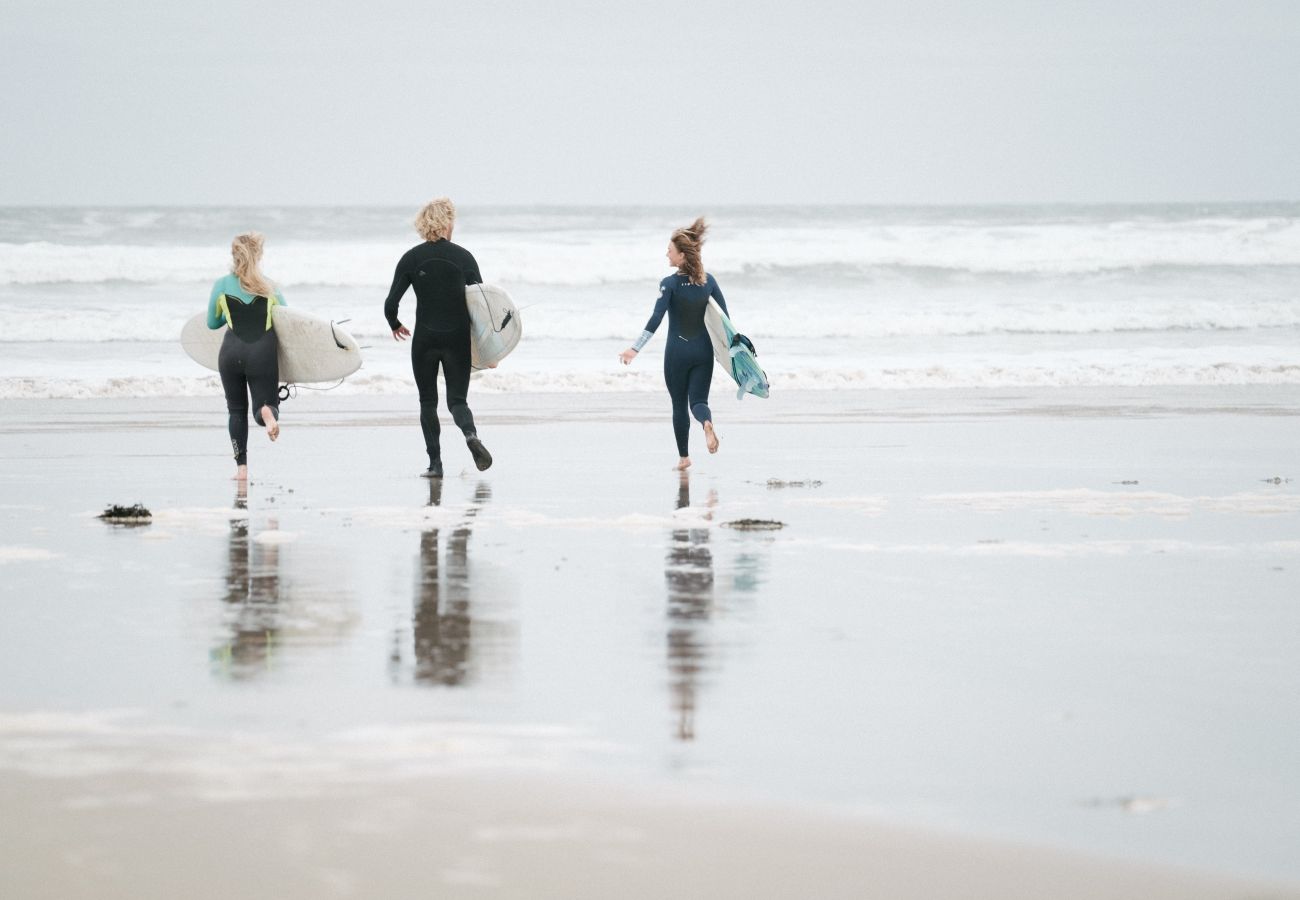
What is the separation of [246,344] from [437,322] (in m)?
1.37

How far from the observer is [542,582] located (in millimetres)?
7180

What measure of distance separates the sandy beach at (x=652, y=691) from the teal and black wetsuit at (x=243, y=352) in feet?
2.62

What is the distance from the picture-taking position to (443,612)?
6.46 m

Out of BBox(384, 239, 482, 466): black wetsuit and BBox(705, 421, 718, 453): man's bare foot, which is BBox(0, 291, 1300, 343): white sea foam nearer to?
BBox(384, 239, 482, 466): black wetsuit

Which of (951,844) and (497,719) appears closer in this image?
(951,844)

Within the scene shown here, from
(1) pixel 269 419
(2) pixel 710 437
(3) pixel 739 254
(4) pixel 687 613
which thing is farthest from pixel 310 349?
(3) pixel 739 254

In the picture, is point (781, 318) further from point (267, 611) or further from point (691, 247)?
point (267, 611)

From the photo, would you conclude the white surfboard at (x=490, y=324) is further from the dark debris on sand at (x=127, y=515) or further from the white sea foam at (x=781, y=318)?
the white sea foam at (x=781, y=318)

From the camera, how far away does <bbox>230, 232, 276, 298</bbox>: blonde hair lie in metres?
11.1

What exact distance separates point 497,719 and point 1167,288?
36.7 metres

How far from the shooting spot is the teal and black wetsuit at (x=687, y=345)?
40.3 feet

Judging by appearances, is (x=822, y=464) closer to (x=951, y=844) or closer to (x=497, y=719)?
(x=497, y=719)

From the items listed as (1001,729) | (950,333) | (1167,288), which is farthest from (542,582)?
(1167,288)

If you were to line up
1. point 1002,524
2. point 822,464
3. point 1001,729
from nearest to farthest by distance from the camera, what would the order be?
1. point 1001,729
2. point 1002,524
3. point 822,464
